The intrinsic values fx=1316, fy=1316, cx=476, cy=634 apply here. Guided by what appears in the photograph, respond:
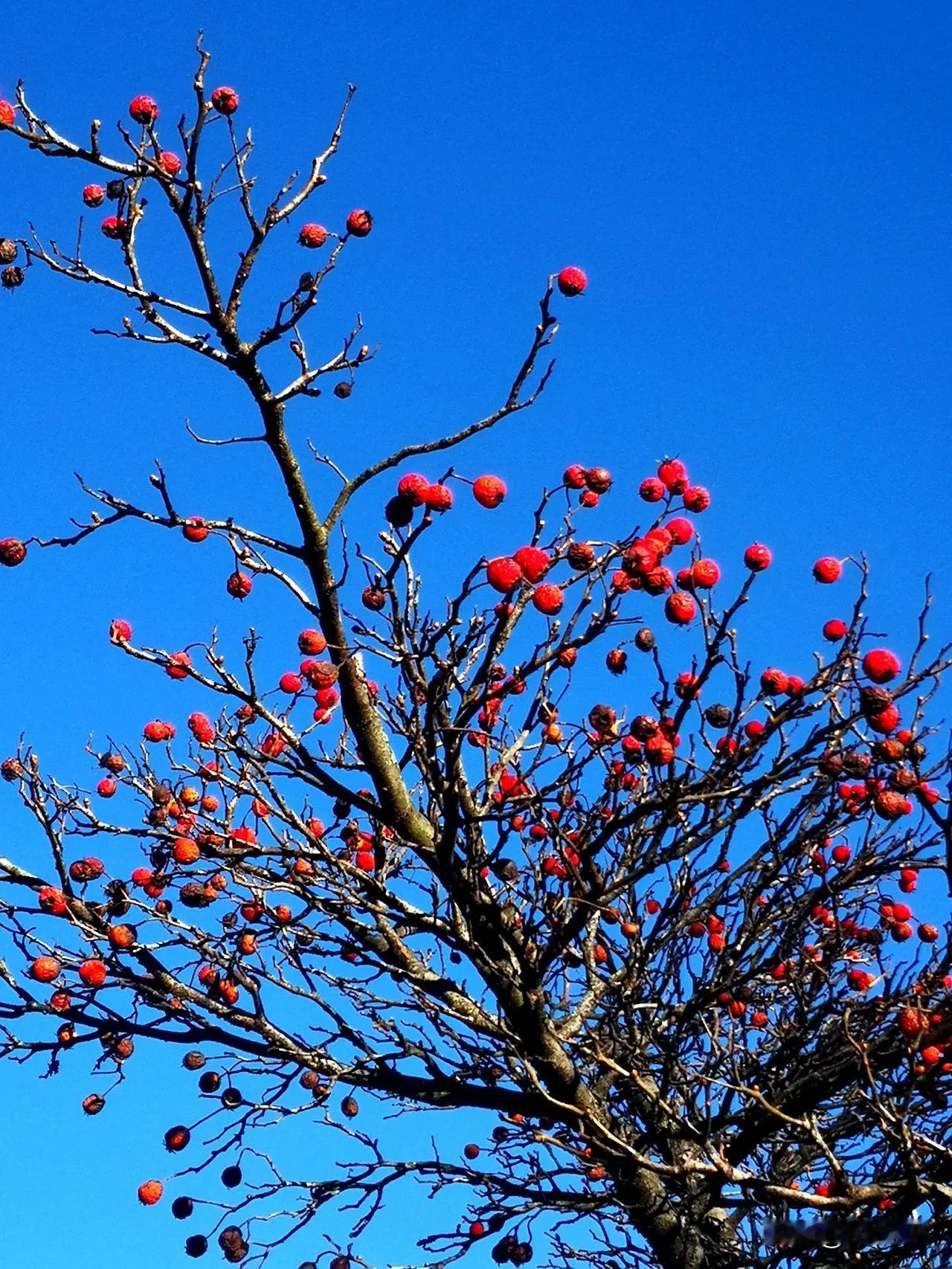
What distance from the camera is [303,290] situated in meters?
5.13

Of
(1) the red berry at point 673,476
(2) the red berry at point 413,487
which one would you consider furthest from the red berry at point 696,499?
(2) the red berry at point 413,487

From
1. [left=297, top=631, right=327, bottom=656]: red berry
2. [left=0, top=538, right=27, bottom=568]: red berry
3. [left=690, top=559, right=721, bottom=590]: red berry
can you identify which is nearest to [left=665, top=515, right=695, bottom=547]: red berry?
[left=690, top=559, right=721, bottom=590]: red berry

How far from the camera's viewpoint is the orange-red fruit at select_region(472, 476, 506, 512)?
5.06 meters

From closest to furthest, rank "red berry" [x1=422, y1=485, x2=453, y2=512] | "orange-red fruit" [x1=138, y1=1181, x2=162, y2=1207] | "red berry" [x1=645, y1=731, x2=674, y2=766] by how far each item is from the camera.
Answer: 1. "red berry" [x1=422, y1=485, x2=453, y2=512]
2. "red berry" [x1=645, y1=731, x2=674, y2=766]
3. "orange-red fruit" [x1=138, y1=1181, x2=162, y2=1207]

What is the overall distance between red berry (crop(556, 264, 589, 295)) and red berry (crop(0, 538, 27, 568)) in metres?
2.50

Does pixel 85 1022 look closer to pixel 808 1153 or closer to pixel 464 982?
pixel 464 982

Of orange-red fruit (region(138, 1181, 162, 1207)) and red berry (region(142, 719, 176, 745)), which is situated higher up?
red berry (region(142, 719, 176, 745))

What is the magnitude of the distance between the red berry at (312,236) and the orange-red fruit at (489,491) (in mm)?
1210

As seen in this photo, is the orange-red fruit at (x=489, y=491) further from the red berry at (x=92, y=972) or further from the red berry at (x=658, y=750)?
the red berry at (x=92, y=972)

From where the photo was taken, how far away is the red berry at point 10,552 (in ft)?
18.1

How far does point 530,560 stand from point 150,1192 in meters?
3.76

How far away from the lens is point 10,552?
5.53m

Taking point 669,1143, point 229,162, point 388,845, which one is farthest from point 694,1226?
point 229,162

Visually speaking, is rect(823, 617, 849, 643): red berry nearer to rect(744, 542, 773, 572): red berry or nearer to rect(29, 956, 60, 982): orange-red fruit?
rect(744, 542, 773, 572): red berry
